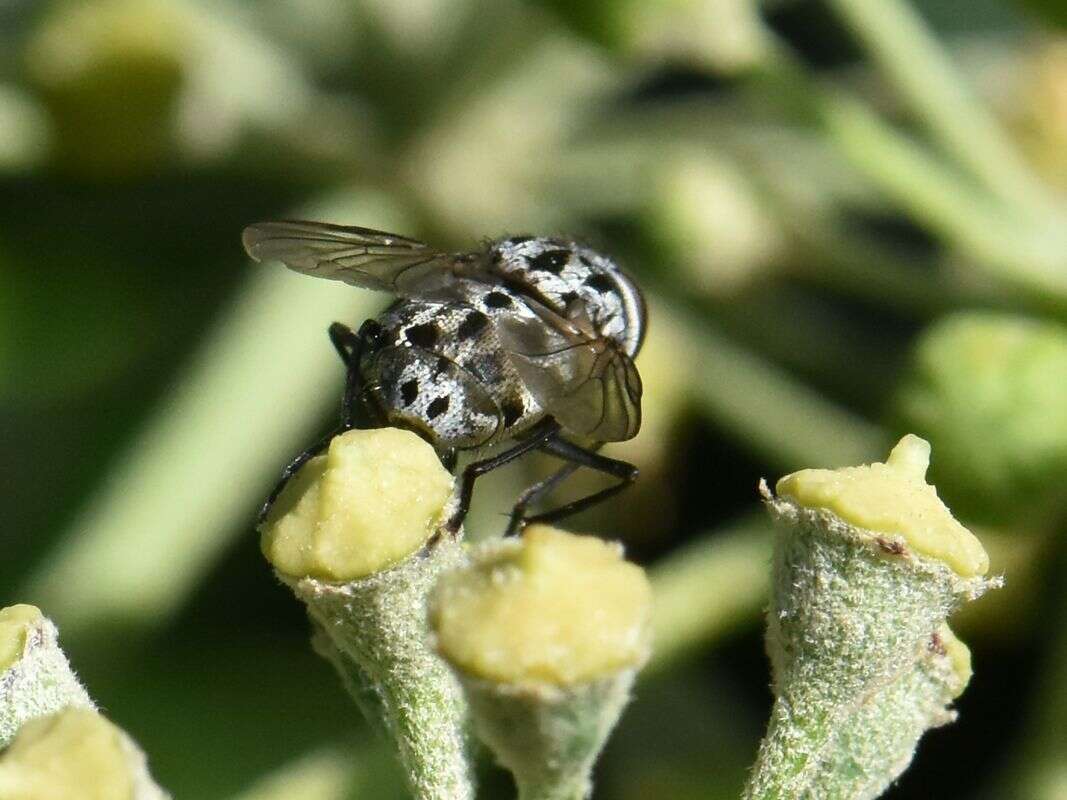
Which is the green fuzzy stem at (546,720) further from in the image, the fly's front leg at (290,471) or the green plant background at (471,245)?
the green plant background at (471,245)

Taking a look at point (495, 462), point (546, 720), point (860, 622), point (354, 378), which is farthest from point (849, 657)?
point (354, 378)

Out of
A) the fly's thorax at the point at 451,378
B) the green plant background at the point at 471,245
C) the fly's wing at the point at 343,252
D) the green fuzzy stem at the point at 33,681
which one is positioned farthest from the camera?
the green plant background at the point at 471,245

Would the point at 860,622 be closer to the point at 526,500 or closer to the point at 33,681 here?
the point at 526,500

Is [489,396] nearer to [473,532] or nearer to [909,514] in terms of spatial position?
[909,514]

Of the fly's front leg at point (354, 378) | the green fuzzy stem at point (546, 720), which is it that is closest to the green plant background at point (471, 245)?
the fly's front leg at point (354, 378)

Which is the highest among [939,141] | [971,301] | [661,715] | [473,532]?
[939,141]

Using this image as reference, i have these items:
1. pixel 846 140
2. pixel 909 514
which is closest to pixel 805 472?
pixel 909 514
